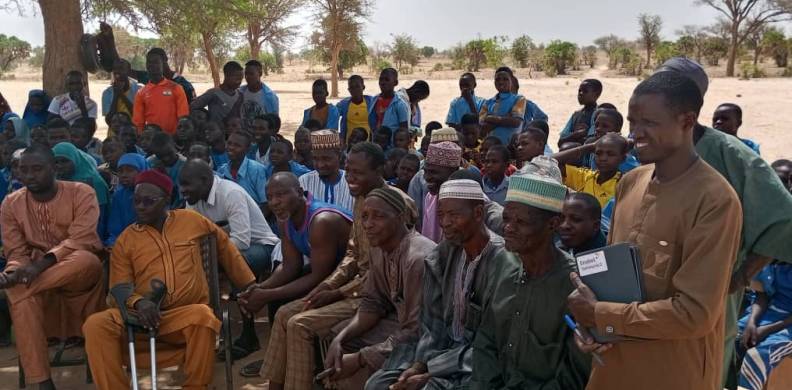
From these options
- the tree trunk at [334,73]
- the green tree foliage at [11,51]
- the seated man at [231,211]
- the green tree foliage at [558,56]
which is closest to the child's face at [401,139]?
the seated man at [231,211]

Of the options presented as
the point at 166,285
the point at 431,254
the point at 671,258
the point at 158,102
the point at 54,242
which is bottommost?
the point at 166,285

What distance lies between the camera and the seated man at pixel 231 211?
489cm

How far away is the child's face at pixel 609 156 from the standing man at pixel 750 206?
2.01 metres

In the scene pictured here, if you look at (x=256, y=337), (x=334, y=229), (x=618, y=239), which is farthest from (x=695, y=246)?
(x=256, y=337)

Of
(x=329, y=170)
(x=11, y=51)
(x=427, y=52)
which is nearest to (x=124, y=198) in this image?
(x=329, y=170)

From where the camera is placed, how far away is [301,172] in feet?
20.6

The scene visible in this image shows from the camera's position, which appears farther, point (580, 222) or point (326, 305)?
point (326, 305)

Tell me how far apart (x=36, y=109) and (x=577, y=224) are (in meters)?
7.55

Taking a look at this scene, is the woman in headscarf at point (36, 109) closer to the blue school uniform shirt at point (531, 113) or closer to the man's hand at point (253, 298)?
the man's hand at point (253, 298)

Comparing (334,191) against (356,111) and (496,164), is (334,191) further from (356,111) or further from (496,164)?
(356,111)

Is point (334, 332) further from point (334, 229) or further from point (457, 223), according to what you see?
point (457, 223)

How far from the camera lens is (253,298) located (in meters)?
4.32

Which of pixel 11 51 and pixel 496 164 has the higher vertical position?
pixel 11 51

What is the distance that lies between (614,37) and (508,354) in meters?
68.2
